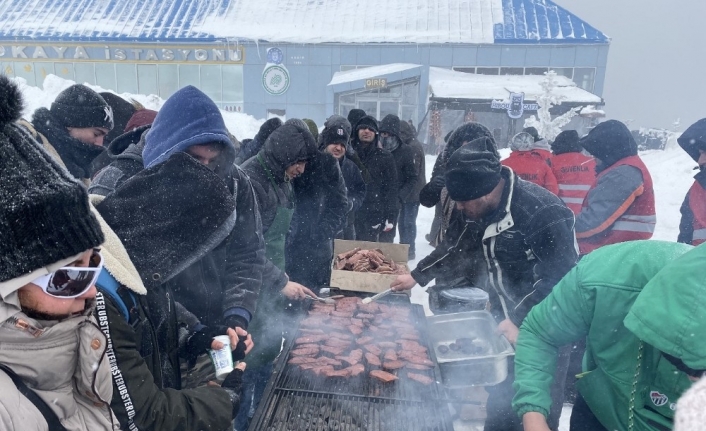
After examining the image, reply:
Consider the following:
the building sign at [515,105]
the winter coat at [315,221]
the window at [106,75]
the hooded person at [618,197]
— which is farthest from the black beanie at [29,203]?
the window at [106,75]

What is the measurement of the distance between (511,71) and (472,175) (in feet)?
71.1

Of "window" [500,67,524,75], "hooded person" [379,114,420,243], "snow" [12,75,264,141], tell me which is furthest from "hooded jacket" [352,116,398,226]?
"window" [500,67,524,75]

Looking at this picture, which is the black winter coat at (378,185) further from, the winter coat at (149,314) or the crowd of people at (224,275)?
the winter coat at (149,314)

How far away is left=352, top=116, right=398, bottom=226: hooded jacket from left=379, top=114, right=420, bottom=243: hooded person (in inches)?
11.2

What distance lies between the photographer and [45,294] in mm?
1150

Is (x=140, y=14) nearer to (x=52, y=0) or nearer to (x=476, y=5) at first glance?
(x=52, y=0)

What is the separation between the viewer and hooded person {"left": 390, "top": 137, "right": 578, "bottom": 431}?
2.72m

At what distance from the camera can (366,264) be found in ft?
14.2

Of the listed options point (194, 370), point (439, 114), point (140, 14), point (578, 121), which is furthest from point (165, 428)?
point (140, 14)

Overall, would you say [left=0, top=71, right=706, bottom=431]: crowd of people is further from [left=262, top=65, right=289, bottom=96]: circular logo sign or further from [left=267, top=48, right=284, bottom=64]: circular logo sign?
[left=267, top=48, right=284, bottom=64]: circular logo sign

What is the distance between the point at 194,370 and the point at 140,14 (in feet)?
92.1

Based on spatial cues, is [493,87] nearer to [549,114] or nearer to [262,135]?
[549,114]

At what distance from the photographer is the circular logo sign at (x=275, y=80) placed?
23.0m

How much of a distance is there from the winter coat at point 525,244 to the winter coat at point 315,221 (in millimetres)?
1955
